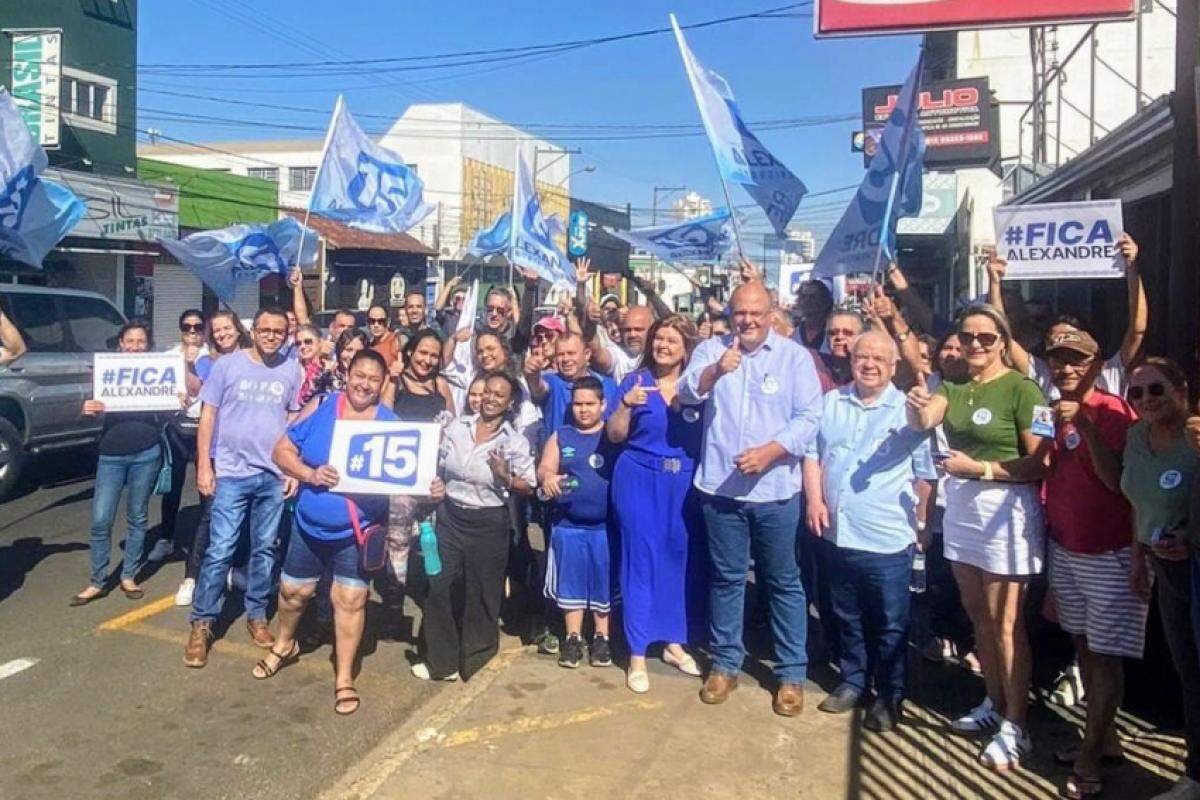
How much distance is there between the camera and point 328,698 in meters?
5.06

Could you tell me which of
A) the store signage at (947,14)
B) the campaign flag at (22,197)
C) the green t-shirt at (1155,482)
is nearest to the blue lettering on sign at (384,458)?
the green t-shirt at (1155,482)

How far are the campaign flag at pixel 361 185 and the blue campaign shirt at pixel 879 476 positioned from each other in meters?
5.69

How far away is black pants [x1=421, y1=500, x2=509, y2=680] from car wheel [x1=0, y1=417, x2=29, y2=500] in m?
6.47

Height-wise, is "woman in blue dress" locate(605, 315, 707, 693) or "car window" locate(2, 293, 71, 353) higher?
"car window" locate(2, 293, 71, 353)

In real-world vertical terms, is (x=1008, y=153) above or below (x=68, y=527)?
above

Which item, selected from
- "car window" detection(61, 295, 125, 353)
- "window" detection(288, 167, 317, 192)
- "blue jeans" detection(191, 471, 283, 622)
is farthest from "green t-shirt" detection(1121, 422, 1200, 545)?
"window" detection(288, 167, 317, 192)

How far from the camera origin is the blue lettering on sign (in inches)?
192

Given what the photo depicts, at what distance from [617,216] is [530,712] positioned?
55.4m

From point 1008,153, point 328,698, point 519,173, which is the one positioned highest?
point 1008,153

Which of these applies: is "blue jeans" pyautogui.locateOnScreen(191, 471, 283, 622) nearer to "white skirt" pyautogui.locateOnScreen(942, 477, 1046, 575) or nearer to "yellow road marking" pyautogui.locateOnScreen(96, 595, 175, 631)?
"yellow road marking" pyautogui.locateOnScreen(96, 595, 175, 631)

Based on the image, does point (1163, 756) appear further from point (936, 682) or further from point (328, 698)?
point (328, 698)

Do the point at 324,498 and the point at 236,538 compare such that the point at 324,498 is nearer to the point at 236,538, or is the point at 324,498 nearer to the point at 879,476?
the point at 236,538

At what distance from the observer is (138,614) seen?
20.5 ft

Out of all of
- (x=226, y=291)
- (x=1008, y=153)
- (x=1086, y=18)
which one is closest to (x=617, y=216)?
(x=1008, y=153)
